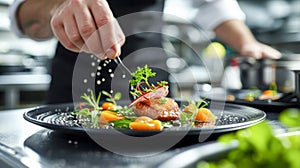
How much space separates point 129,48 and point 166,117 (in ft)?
2.48

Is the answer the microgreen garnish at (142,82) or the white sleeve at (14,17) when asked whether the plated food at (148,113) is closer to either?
the microgreen garnish at (142,82)

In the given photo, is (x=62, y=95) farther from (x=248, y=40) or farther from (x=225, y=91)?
(x=248, y=40)

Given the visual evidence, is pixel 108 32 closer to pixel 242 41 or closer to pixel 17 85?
pixel 242 41

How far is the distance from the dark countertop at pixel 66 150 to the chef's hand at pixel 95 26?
0.20m

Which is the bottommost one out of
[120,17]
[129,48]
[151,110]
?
[151,110]

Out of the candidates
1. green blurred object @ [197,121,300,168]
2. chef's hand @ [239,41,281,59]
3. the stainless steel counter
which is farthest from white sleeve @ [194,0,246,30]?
the stainless steel counter

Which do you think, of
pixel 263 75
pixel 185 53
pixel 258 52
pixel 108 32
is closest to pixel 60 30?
pixel 108 32

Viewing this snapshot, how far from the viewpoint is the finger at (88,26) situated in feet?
2.44

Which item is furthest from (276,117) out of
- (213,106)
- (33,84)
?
(33,84)

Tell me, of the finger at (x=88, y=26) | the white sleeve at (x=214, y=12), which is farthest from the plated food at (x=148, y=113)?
the white sleeve at (x=214, y=12)

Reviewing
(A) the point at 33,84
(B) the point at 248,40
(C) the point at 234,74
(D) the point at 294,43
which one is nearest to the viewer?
(B) the point at 248,40

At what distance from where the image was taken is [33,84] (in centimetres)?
296

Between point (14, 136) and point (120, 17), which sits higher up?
point (120, 17)

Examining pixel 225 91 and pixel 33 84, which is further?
pixel 33 84
